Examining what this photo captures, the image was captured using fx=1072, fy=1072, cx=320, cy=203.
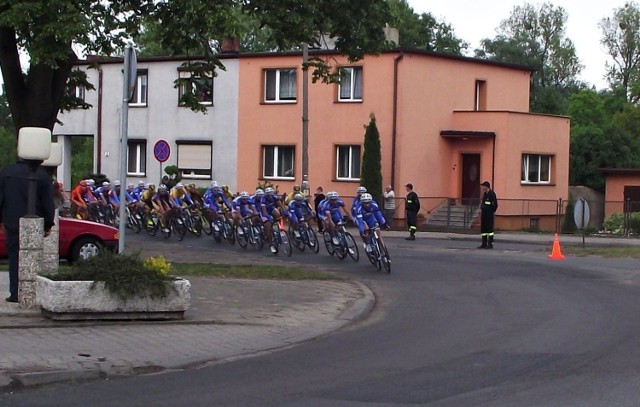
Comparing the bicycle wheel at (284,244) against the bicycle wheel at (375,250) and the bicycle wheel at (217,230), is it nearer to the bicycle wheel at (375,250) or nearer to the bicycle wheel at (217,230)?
the bicycle wheel at (217,230)

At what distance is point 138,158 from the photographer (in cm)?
4600

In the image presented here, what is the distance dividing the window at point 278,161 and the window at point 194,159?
2637 mm

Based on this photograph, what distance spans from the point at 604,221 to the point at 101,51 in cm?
2633

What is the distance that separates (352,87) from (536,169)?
26.4ft

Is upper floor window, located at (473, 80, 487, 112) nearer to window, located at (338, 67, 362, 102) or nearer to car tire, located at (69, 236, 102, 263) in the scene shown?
window, located at (338, 67, 362, 102)

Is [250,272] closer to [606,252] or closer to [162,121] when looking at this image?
[606,252]

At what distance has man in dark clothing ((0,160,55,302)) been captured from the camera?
12641 mm

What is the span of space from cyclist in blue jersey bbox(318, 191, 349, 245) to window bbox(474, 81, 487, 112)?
20.6 m

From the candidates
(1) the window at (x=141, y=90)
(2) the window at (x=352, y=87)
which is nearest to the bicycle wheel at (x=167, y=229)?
(2) the window at (x=352, y=87)

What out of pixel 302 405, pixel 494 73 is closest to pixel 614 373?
pixel 302 405

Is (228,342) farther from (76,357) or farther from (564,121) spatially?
(564,121)

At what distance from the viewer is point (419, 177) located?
4034cm

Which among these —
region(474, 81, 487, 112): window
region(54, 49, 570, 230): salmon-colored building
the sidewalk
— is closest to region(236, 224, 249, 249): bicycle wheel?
the sidewalk

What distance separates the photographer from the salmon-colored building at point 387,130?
39719mm
